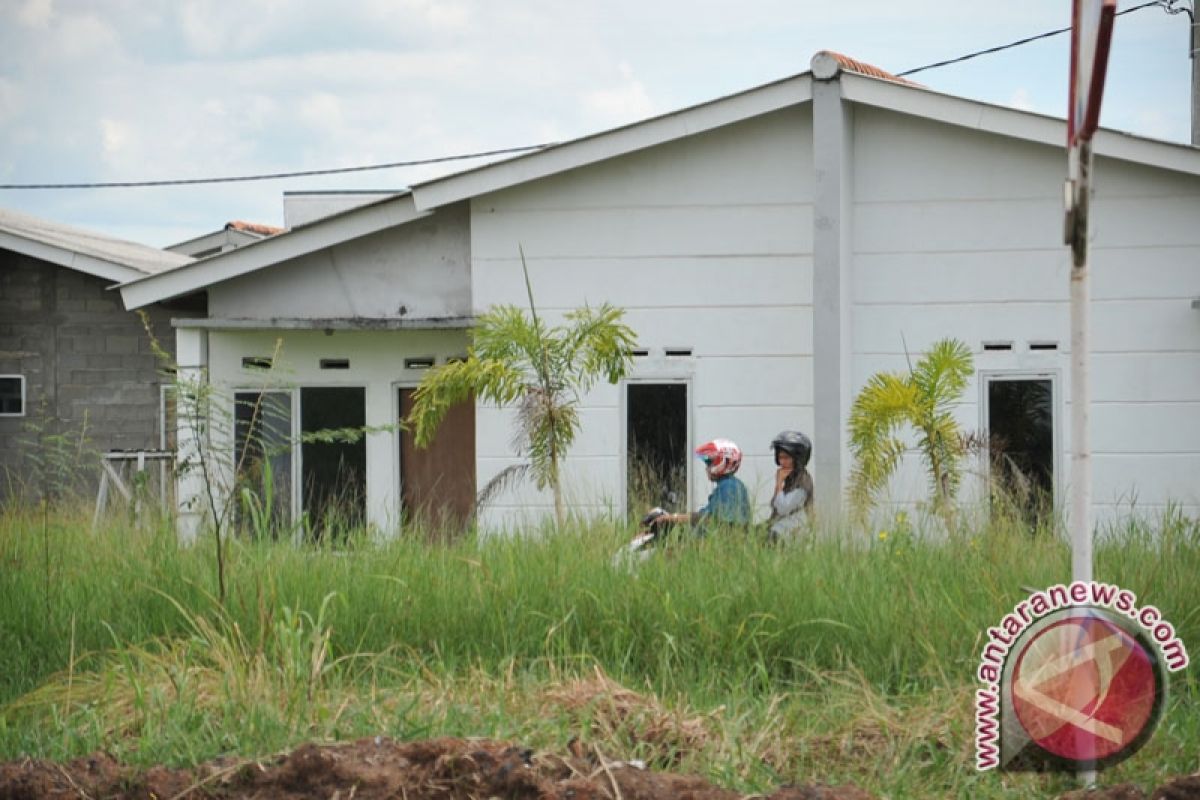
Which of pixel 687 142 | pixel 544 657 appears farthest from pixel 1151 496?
pixel 544 657

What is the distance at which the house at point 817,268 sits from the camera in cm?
1311

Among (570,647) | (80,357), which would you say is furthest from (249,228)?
(570,647)

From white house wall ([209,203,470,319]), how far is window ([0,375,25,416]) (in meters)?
5.29

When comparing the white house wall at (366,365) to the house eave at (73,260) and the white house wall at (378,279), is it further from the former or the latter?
the house eave at (73,260)

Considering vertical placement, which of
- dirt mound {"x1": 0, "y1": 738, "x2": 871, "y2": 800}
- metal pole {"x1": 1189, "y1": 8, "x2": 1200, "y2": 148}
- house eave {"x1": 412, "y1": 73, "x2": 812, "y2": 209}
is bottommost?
dirt mound {"x1": 0, "y1": 738, "x2": 871, "y2": 800}

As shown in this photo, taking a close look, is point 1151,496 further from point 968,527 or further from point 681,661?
point 681,661

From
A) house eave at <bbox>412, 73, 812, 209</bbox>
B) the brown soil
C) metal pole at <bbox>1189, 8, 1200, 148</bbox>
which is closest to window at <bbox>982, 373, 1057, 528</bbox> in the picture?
house eave at <bbox>412, 73, 812, 209</bbox>

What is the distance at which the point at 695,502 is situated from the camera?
13.8 m

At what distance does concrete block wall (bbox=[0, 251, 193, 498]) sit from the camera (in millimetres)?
18844

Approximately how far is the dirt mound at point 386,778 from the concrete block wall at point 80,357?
45.3 feet

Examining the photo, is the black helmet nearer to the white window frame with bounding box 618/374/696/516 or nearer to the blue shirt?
the blue shirt

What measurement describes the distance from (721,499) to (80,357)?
1137 centimetres

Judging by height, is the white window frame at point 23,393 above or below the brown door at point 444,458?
above

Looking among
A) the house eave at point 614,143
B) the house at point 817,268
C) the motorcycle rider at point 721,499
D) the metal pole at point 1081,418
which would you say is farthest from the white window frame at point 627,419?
the metal pole at point 1081,418
